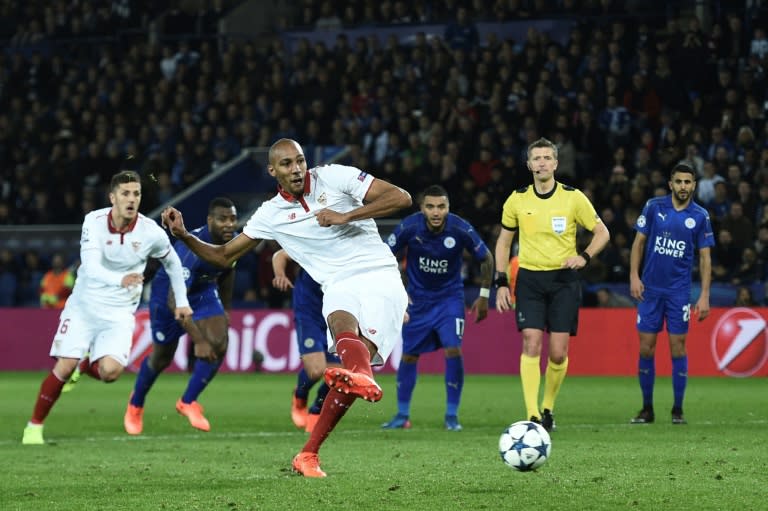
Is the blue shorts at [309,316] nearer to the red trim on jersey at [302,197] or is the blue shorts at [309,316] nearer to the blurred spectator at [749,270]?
the red trim on jersey at [302,197]

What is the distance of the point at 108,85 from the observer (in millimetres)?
27344

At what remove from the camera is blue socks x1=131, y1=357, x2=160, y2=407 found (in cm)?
1216

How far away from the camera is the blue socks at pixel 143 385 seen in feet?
39.9

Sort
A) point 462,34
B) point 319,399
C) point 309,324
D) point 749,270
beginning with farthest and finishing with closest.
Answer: point 462,34
point 749,270
point 309,324
point 319,399

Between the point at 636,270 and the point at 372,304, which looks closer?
the point at 372,304

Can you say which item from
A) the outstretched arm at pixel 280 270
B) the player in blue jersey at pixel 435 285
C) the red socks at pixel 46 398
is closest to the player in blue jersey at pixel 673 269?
the player in blue jersey at pixel 435 285

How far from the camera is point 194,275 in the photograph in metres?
12.4

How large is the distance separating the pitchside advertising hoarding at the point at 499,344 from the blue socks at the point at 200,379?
261 inches

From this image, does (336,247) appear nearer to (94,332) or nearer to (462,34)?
(94,332)

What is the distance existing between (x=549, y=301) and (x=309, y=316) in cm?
211

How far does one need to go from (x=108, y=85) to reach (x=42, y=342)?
789 cm

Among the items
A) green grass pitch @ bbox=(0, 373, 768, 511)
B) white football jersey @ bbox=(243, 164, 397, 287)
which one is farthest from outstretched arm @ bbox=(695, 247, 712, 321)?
white football jersey @ bbox=(243, 164, 397, 287)

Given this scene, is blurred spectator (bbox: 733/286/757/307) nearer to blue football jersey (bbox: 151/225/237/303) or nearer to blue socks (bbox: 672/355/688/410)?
blue socks (bbox: 672/355/688/410)

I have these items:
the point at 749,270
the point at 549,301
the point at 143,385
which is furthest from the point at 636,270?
the point at 749,270
